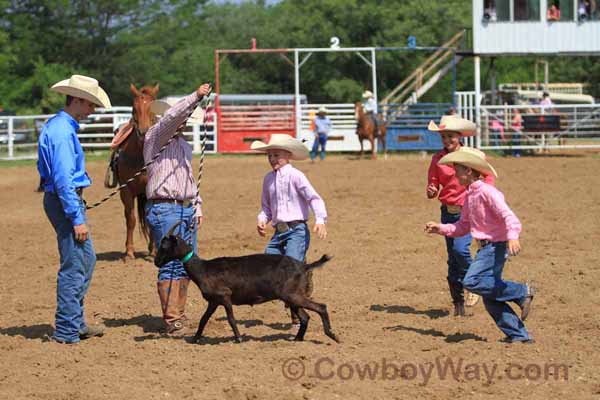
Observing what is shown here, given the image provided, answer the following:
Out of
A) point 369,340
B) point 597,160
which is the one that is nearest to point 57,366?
point 369,340

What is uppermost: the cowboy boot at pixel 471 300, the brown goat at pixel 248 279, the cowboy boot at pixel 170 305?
the brown goat at pixel 248 279

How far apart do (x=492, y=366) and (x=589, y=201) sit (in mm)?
10201

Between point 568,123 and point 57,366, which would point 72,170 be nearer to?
point 57,366

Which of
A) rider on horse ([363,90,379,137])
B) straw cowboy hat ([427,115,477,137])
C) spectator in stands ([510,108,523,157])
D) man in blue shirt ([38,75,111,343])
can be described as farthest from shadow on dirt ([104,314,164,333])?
spectator in stands ([510,108,523,157])

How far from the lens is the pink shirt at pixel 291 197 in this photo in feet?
24.4

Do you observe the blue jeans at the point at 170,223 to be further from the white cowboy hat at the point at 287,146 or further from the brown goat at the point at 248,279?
the white cowboy hat at the point at 287,146

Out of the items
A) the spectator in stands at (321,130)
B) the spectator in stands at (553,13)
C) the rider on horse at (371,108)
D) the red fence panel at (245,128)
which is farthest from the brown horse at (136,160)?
the spectator in stands at (553,13)

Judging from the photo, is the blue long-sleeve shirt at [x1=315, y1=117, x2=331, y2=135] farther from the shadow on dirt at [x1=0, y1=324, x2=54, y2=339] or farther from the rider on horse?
the shadow on dirt at [x1=0, y1=324, x2=54, y2=339]

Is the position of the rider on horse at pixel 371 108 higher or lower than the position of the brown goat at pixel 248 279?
higher

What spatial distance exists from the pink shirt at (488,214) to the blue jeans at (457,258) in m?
0.96

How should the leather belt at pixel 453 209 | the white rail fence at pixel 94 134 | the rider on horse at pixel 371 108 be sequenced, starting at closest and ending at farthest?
the leather belt at pixel 453 209 < the rider on horse at pixel 371 108 < the white rail fence at pixel 94 134

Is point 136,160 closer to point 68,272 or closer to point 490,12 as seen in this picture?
point 68,272

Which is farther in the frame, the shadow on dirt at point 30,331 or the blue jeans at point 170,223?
the shadow on dirt at point 30,331

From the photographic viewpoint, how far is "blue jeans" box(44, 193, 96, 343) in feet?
23.3
